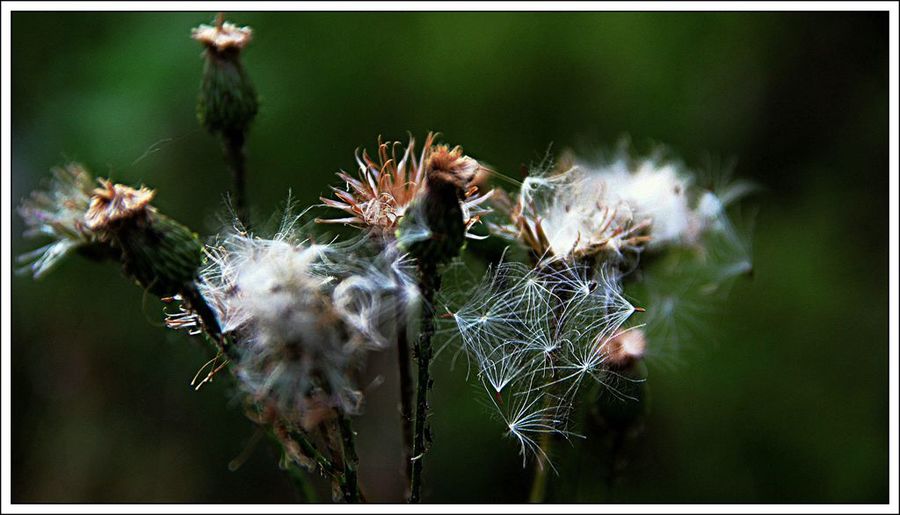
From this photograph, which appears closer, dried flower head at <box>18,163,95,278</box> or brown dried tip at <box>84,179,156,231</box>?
brown dried tip at <box>84,179,156,231</box>

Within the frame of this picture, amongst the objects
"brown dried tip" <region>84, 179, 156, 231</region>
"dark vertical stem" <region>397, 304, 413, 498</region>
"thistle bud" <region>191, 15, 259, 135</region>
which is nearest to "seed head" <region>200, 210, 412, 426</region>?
"dark vertical stem" <region>397, 304, 413, 498</region>

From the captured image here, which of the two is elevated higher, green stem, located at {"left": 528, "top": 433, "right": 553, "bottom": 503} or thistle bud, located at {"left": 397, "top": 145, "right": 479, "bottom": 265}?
thistle bud, located at {"left": 397, "top": 145, "right": 479, "bottom": 265}

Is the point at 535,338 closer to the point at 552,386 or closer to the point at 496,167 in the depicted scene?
the point at 552,386

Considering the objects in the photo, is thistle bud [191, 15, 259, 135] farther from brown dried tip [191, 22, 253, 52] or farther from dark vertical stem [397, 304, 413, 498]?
dark vertical stem [397, 304, 413, 498]

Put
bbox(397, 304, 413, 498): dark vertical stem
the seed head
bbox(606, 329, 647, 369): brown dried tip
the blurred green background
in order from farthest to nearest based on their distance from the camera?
the blurred green background → bbox(606, 329, 647, 369): brown dried tip → bbox(397, 304, 413, 498): dark vertical stem → the seed head

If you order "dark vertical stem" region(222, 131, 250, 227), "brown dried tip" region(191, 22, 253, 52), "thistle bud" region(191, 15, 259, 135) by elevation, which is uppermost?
"brown dried tip" region(191, 22, 253, 52)

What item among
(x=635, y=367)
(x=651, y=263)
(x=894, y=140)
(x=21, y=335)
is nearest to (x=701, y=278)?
(x=651, y=263)

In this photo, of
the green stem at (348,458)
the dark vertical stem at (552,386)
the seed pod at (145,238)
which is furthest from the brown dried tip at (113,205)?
the dark vertical stem at (552,386)

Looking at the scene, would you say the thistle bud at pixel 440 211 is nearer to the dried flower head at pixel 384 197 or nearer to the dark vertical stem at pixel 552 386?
the dried flower head at pixel 384 197
